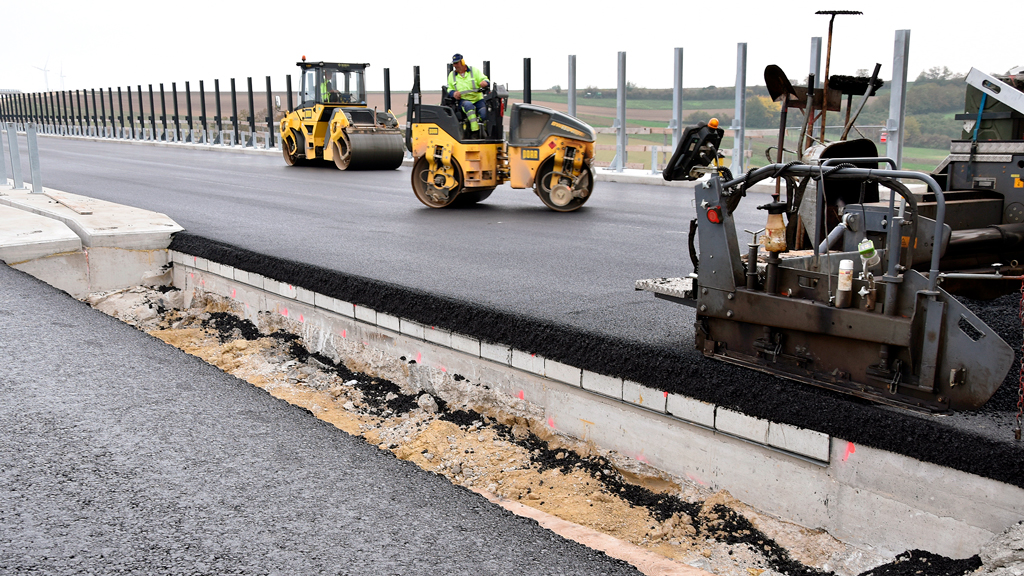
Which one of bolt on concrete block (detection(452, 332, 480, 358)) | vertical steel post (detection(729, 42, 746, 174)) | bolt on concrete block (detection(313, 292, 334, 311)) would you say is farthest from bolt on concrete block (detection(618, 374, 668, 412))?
vertical steel post (detection(729, 42, 746, 174))

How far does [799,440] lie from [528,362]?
1734 mm

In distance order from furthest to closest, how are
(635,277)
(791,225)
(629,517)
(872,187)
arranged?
(635,277)
(791,225)
(872,187)
(629,517)

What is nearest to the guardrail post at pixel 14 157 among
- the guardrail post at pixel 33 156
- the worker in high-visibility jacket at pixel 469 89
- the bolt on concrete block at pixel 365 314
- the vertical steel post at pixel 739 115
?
the guardrail post at pixel 33 156

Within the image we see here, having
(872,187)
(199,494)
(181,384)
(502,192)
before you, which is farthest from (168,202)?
(872,187)

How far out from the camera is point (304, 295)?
688 cm

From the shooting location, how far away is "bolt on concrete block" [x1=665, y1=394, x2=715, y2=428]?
402 cm

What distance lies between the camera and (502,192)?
15.3 metres

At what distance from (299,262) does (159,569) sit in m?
4.54

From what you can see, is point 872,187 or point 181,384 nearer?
point 872,187

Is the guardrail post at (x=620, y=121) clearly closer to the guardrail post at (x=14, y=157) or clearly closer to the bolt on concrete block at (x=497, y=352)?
the guardrail post at (x=14, y=157)

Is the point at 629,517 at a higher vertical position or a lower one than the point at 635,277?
lower

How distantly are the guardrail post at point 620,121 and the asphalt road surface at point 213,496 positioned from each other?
14.3 m

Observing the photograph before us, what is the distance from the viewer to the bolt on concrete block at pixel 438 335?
18.1 ft

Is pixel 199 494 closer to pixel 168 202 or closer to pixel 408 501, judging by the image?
pixel 408 501
